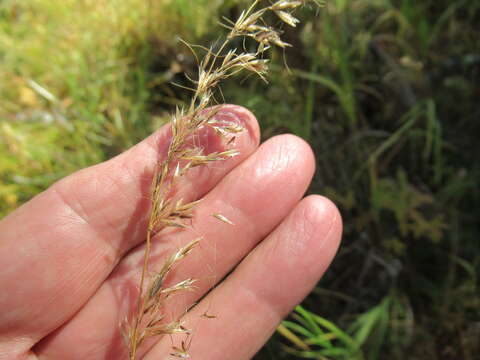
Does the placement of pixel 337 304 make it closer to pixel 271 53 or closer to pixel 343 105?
pixel 343 105

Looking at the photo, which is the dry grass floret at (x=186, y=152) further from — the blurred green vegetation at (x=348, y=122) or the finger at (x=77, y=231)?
the blurred green vegetation at (x=348, y=122)

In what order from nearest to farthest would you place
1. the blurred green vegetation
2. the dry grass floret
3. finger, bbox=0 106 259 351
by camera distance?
the dry grass floret → finger, bbox=0 106 259 351 → the blurred green vegetation

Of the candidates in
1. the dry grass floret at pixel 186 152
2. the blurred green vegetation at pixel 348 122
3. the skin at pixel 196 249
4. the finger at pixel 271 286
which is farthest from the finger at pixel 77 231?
the blurred green vegetation at pixel 348 122

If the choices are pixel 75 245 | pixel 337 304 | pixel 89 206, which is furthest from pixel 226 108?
pixel 337 304

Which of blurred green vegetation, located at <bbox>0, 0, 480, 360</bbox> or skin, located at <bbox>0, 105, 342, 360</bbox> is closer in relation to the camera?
skin, located at <bbox>0, 105, 342, 360</bbox>


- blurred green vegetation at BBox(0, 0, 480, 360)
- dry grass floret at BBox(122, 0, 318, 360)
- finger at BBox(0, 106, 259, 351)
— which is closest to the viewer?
dry grass floret at BBox(122, 0, 318, 360)

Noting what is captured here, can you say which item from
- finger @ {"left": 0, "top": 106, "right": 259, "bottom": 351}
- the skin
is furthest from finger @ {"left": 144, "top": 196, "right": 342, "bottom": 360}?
finger @ {"left": 0, "top": 106, "right": 259, "bottom": 351}

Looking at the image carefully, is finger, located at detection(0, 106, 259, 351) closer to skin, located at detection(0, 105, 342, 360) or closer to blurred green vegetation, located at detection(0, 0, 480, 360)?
skin, located at detection(0, 105, 342, 360)

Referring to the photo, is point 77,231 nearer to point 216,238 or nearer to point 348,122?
point 216,238
